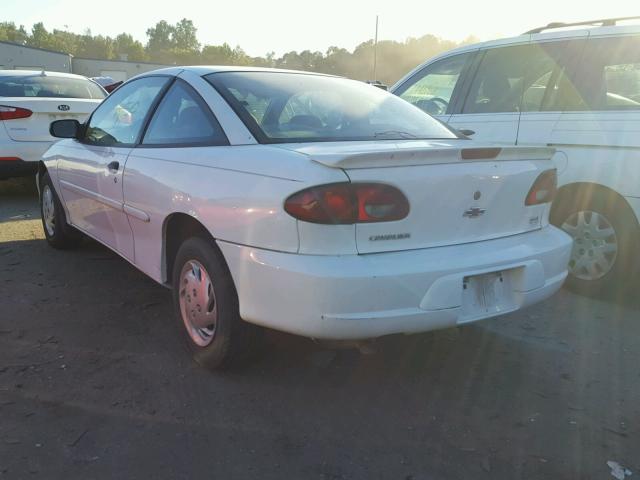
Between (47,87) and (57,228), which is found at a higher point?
(47,87)

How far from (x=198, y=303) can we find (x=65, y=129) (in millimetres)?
2450

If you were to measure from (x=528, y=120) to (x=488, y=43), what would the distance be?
89 cm

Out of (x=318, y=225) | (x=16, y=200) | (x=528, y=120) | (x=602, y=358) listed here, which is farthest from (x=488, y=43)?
(x=16, y=200)

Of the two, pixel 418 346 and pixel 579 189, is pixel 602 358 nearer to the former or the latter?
pixel 418 346

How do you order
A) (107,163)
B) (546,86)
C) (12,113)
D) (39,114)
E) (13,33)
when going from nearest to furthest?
(107,163), (546,86), (12,113), (39,114), (13,33)

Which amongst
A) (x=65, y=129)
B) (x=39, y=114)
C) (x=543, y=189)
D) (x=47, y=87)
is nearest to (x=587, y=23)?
(x=543, y=189)

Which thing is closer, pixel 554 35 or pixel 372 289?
pixel 372 289

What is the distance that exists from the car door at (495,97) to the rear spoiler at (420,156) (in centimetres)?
173

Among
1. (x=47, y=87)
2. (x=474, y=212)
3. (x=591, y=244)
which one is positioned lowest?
(x=591, y=244)

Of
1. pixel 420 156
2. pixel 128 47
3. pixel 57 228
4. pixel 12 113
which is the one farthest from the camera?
pixel 128 47

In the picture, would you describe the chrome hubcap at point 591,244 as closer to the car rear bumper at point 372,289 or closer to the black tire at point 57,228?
the car rear bumper at point 372,289

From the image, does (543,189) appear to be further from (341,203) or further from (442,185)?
(341,203)

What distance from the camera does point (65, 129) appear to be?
4715 mm

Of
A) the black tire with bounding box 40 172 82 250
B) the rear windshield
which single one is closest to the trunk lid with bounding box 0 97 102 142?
the rear windshield
